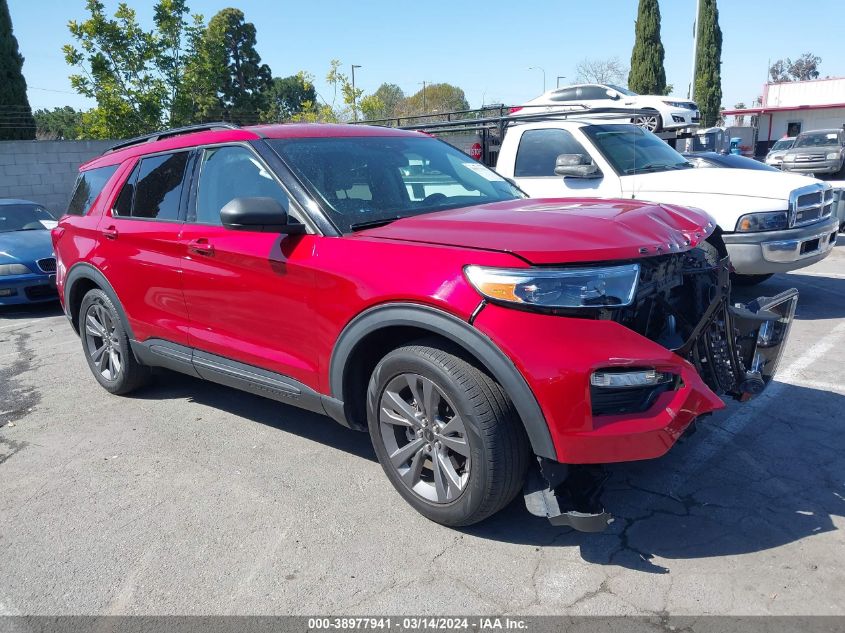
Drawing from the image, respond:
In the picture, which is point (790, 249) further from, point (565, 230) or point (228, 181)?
point (228, 181)

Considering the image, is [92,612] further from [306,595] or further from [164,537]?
[306,595]

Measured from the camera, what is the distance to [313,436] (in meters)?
4.38

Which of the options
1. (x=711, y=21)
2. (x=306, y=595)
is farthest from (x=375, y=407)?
(x=711, y=21)

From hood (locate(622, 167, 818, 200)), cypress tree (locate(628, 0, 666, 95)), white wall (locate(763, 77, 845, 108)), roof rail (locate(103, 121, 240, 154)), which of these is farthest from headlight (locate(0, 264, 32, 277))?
white wall (locate(763, 77, 845, 108))

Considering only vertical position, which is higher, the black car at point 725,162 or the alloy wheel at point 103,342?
the black car at point 725,162

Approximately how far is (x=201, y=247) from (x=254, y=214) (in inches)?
34.1

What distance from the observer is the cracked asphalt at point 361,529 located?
2.74 meters

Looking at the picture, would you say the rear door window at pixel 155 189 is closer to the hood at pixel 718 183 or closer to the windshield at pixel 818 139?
the hood at pixel 718 183

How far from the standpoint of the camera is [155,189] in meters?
4.59

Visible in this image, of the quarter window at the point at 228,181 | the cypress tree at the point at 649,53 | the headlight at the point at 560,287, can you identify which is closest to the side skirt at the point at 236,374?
the quarter window at the point at 228,181

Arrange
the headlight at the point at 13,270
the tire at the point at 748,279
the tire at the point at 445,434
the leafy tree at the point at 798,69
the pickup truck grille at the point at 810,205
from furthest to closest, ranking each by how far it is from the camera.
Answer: the leafy tree at the point at 798,69, the headlight at the point at 13,270, the tire at the point at 748,279, the pickup truck grille at the point at 810,205, the tire at the point at 445,434

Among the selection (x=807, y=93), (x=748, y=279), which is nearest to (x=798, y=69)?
(x=807, y=93)

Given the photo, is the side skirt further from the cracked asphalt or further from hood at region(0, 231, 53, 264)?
hood at region(0, 231, 53, 264)

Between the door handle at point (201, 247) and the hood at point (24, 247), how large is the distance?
5413 mm
